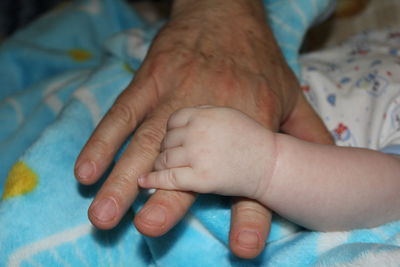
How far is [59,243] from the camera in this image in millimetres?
695

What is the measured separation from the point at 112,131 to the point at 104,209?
0.16 meters

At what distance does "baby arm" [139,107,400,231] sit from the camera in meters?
0.56

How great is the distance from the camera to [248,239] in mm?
569

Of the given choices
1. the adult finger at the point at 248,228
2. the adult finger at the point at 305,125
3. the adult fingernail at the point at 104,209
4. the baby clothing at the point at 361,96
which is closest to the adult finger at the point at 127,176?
the adult fingernail at the point at 104,209

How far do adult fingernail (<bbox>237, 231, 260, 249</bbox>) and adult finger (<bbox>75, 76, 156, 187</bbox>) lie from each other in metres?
0.24

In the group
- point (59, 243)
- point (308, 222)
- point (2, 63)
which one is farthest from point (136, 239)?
point (2, 63)

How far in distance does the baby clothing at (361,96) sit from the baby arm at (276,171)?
15 centimetres

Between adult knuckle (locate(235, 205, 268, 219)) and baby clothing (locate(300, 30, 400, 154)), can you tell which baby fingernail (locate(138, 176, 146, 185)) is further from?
baby clothing (locate(300, 30, 400, 154))

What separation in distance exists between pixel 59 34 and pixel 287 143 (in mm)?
936

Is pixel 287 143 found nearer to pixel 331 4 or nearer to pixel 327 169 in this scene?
pixel 327 169

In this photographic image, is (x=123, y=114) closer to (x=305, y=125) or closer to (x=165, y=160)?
(x=165, y=160)

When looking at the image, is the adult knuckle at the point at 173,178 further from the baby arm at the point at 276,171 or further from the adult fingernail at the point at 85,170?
the adult fingernail at the point at 85,170

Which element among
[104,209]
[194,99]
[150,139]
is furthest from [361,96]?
[104,209]

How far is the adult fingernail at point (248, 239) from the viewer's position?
564 millimetres
